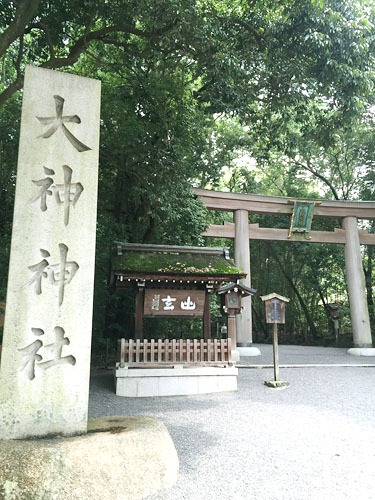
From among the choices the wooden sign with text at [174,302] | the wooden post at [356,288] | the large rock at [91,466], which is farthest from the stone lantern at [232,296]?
the large rock at [91,466]

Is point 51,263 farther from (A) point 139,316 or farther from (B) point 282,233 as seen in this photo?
(B) point 282,233

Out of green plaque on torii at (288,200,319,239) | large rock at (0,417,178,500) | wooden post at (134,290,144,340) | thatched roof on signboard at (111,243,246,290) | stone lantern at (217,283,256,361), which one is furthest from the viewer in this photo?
green plaque on torii at (288,200,319,239)

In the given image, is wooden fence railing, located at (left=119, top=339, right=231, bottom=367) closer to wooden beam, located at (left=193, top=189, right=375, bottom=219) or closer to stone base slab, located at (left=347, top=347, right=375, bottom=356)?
wooden beam, located at (left=193, top=189, right=375, bottom=219)

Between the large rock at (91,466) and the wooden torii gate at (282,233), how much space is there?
9302 millimetres

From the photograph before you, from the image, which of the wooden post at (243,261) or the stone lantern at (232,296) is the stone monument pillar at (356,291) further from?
the stone lantern at (232,296)

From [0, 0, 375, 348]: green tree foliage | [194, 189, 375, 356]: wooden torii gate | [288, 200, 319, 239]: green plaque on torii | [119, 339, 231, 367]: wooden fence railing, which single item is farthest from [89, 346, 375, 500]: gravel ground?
[288, 200, 319, 239]: green plaque on torii

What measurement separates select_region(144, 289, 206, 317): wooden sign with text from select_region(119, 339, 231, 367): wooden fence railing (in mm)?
733

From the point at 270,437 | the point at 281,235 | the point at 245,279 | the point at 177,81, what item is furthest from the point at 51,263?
the point at 281,235

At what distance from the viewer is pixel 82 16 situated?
742cm

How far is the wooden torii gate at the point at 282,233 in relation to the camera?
12422 mm

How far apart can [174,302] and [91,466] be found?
5606 millimetres

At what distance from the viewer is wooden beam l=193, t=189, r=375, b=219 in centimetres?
1253

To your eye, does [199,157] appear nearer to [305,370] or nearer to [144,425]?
[305,370]

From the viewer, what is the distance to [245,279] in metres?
12.2
